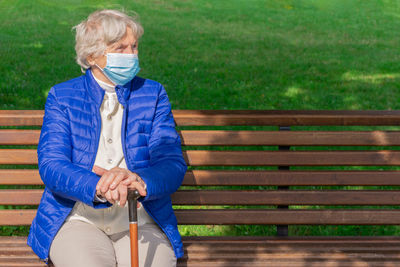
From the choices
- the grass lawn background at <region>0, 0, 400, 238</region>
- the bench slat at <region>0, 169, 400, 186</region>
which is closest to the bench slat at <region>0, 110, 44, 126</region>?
the bench slat at <region>0, 169, 400, 186</region>

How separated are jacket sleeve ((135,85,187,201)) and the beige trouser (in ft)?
0.93

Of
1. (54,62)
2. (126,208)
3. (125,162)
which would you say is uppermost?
(125,162)

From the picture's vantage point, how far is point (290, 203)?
3816 millimetres

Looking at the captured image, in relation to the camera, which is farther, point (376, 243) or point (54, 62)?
point (54, 62)

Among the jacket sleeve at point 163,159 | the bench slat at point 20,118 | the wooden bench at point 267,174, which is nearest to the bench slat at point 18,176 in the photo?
the wooden bench at point 267,174

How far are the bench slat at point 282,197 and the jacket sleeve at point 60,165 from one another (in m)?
0.76

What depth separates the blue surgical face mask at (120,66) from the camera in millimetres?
3170

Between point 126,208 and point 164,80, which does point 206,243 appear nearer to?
point 126,208

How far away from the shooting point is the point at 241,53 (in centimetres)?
1225

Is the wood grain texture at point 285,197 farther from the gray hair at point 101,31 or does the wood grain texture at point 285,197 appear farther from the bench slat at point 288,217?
the gray hair at point 101,31

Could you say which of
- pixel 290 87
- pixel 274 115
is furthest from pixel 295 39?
pixel 274 115

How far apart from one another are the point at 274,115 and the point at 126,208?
3.86 feet

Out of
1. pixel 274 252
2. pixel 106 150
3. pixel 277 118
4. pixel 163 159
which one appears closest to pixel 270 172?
pixel 277 118

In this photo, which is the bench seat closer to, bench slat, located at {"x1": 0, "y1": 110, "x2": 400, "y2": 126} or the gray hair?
bench slat, located at {"x1": 0, "y1": 110, "x2": 400, "y2": 126}
